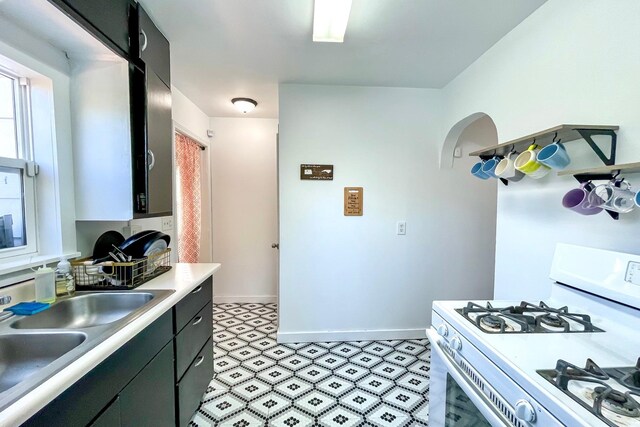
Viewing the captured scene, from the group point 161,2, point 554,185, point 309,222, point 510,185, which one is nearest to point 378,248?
point 309,222

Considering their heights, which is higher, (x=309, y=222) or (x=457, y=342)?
(x=309, y=222)

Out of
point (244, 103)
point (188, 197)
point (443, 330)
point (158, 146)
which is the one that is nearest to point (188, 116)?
point (244, 103)

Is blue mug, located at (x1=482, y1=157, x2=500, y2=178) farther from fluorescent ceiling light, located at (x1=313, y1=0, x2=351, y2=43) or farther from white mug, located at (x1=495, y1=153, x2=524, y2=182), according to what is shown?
fluorescent ceiling light, located at (x1=313, y1=0, x2=351, y2=43)

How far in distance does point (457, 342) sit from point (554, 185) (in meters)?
0.97

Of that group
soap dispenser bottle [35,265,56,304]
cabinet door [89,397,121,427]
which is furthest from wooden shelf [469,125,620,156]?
soap dispenser bottle [35,265,56,304]

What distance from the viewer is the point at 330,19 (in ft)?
5.26

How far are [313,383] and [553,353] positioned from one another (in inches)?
64.1

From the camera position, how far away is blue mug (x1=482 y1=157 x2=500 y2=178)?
1.77m

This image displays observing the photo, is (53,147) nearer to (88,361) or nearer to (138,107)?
(138,107)

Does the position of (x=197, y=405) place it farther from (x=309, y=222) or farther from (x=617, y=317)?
(x=617, y=317)

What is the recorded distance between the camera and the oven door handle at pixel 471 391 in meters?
0.82

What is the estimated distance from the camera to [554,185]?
1451 millimetres

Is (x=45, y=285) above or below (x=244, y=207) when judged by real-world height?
below

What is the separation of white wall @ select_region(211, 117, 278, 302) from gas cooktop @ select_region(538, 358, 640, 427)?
3143mm
